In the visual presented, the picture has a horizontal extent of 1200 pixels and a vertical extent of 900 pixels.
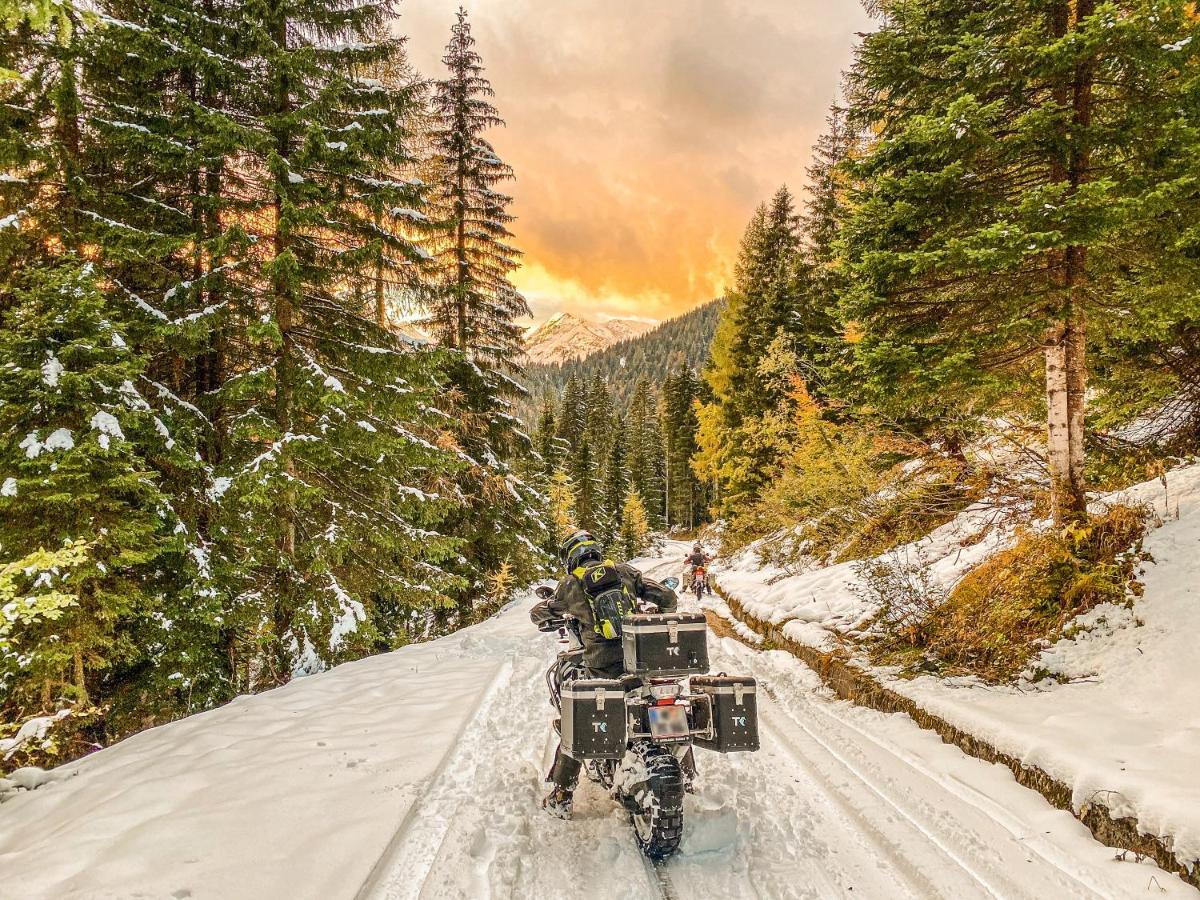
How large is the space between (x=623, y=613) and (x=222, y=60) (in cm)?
933

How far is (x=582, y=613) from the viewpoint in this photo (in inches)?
171

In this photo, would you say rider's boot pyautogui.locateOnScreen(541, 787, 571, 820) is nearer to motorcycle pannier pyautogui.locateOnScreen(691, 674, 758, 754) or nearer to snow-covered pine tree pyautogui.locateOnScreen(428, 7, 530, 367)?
motorcycle pannier pyautogui.locateOnScreen(691, 674, 758, 754)

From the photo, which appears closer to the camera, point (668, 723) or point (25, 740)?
point (668, 723)

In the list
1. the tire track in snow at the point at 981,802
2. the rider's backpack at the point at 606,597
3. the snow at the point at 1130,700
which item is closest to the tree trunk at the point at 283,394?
the rider's backpack at the point at 606,597

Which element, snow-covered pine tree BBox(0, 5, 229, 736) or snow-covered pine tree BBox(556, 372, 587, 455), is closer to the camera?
snow-covered pine tree BBox(0, 5, 229, 736)

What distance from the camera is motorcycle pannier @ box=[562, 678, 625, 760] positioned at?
3496 millimetres

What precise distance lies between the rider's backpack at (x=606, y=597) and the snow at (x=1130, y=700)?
314 cm

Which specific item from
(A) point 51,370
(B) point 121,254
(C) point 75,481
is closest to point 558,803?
(C) point 75,481

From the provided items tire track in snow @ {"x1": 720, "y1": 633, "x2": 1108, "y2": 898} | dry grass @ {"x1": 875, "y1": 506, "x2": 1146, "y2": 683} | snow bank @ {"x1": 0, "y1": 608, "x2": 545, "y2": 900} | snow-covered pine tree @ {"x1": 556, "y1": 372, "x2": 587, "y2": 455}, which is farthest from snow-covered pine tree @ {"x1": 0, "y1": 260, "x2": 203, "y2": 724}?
snow-covered pine tree @ {"x1": 556, "y1": 372, "x2": 587, "y2": 455}

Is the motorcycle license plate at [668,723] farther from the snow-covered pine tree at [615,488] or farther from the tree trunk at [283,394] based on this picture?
the snow-covered pine tree at [615,488]

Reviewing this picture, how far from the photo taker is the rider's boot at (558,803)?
3.97 metres

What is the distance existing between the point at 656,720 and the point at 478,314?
13082 millimetres

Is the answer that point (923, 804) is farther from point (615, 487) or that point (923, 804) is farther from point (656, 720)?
point (615, 487)

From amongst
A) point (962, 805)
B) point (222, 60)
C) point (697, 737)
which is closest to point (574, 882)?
point (697, 737)
